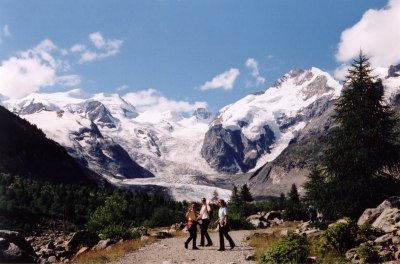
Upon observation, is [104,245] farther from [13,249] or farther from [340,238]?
[340,238]

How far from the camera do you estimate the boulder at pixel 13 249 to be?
22987 mm

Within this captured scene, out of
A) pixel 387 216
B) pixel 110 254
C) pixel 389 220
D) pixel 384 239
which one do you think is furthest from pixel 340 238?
pixel 110 254

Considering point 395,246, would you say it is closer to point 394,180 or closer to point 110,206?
point 394,180

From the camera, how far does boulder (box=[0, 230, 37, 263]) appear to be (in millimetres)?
22987

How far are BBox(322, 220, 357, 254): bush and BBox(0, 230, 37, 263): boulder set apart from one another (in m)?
14.8

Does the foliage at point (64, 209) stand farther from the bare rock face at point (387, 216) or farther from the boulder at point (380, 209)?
the bare rock face at point (387, 216)

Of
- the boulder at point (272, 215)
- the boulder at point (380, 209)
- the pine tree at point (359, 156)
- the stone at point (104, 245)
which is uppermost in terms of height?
the pine tree at point (359, 156)

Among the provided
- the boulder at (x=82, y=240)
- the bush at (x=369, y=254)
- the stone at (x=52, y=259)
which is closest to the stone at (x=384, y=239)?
the bush at (x=369, y=254)

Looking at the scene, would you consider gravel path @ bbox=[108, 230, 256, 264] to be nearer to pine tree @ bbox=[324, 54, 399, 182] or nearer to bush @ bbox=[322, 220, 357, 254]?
bush @ bbox=[322, 220, 357, 254]

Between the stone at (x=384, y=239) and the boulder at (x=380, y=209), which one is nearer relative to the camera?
the stone at (x=384, y=239)

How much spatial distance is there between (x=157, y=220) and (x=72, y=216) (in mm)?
31192

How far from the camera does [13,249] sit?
23547 millimetres

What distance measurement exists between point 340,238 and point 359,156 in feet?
52.5

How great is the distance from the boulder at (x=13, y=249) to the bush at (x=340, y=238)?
1478 cm
